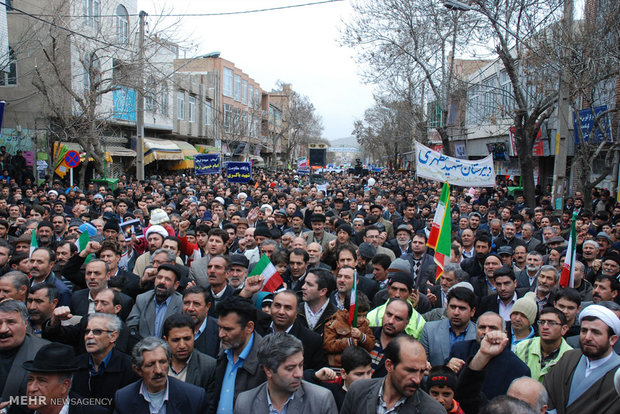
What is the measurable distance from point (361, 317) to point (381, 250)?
353 centimetres

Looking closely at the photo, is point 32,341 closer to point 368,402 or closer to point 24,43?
point 368,402

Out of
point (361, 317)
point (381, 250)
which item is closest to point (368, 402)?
point (361, 317)

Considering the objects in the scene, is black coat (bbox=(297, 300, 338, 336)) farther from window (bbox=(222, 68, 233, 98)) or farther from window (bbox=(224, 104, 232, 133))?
window (bbox=(222, 68, 233, 98))

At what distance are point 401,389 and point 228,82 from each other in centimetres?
5272

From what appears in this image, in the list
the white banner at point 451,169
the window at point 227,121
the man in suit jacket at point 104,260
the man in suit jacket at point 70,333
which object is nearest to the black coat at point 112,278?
the man in suit jacket at point 104,260

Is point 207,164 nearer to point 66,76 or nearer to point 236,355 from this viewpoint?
point 66,76

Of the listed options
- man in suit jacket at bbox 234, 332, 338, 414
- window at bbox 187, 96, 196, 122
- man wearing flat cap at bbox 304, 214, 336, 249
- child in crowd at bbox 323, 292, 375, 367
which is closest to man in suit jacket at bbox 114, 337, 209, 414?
man in suit jacket at bbox 234, 332, 338, 414

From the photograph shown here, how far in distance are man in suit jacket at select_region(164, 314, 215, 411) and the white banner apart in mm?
8109

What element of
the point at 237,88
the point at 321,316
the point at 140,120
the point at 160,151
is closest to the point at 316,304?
the point at 321,316

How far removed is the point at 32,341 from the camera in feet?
13.1

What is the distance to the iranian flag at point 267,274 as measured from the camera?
5.62 metres

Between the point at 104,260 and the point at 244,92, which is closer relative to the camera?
the point at 104,260

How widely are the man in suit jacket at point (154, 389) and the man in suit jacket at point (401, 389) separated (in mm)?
1021

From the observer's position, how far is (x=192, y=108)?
42250 millimetres
